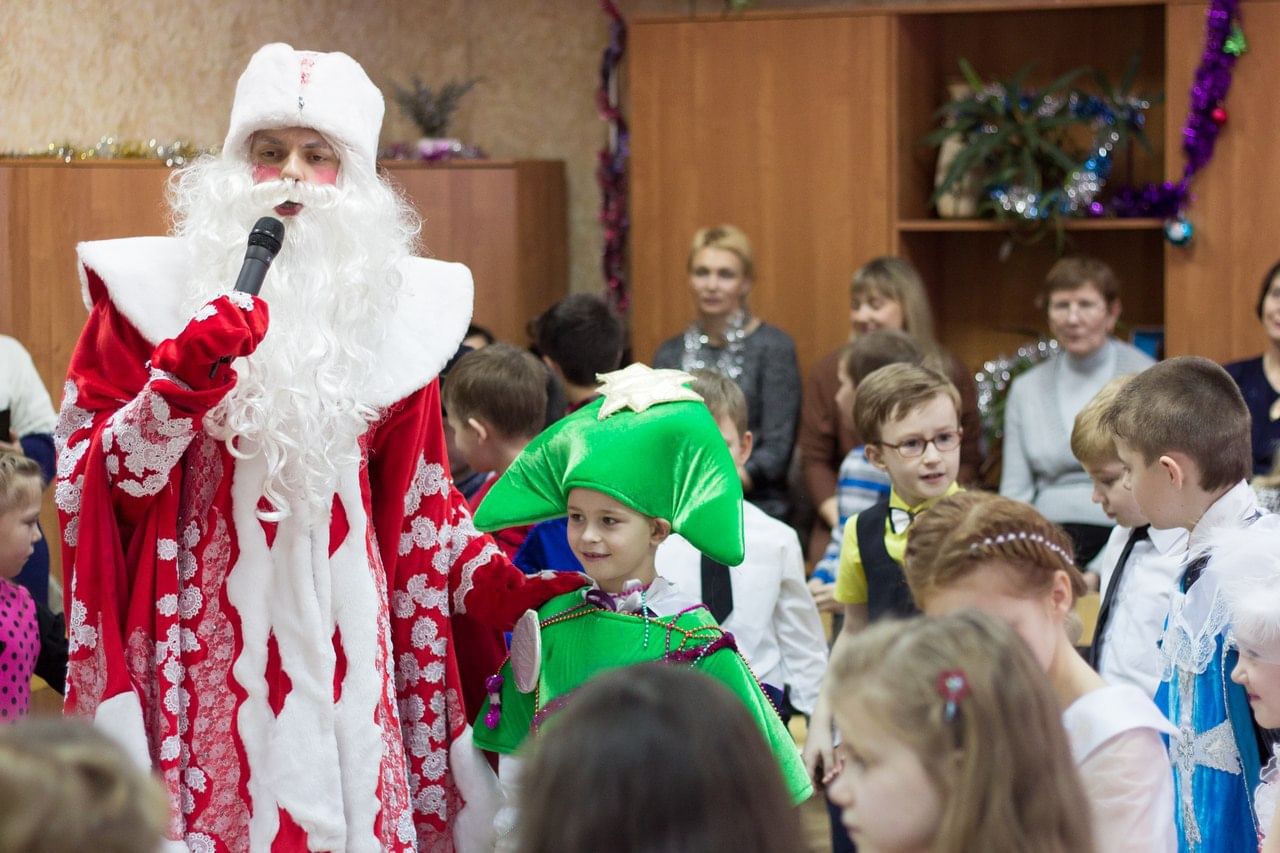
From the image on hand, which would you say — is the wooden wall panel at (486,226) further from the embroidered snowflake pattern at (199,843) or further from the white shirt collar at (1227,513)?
the embroidered snowflake pattern at (199,843)

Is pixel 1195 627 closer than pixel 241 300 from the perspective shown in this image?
No

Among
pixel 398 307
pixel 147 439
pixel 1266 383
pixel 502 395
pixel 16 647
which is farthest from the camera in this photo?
pixel 1266 383

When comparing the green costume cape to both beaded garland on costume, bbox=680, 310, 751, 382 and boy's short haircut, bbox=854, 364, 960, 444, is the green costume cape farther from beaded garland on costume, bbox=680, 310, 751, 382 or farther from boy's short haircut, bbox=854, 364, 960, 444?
beaded garland on costume, bbox=680, 310, 751, 382

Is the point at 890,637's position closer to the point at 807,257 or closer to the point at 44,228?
the point at 44,228

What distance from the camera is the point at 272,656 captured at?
225cm

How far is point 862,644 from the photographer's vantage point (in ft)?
5.10

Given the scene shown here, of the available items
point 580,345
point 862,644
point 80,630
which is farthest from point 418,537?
point 580,345

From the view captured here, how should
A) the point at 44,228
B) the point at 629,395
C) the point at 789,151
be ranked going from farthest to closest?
the point at 789,151
the point at 44,228
the point at 629,395

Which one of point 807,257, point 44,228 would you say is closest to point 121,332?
point 44,228

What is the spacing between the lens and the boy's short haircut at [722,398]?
3350 millimetres

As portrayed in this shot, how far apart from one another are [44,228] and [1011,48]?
3.42 metres

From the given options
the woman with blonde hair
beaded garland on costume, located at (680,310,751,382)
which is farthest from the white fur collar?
beaded garland on costume, located at (680,310,751,382)

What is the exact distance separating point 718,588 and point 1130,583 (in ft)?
2.33

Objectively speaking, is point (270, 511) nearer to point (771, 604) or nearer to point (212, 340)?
point (212, 340)
